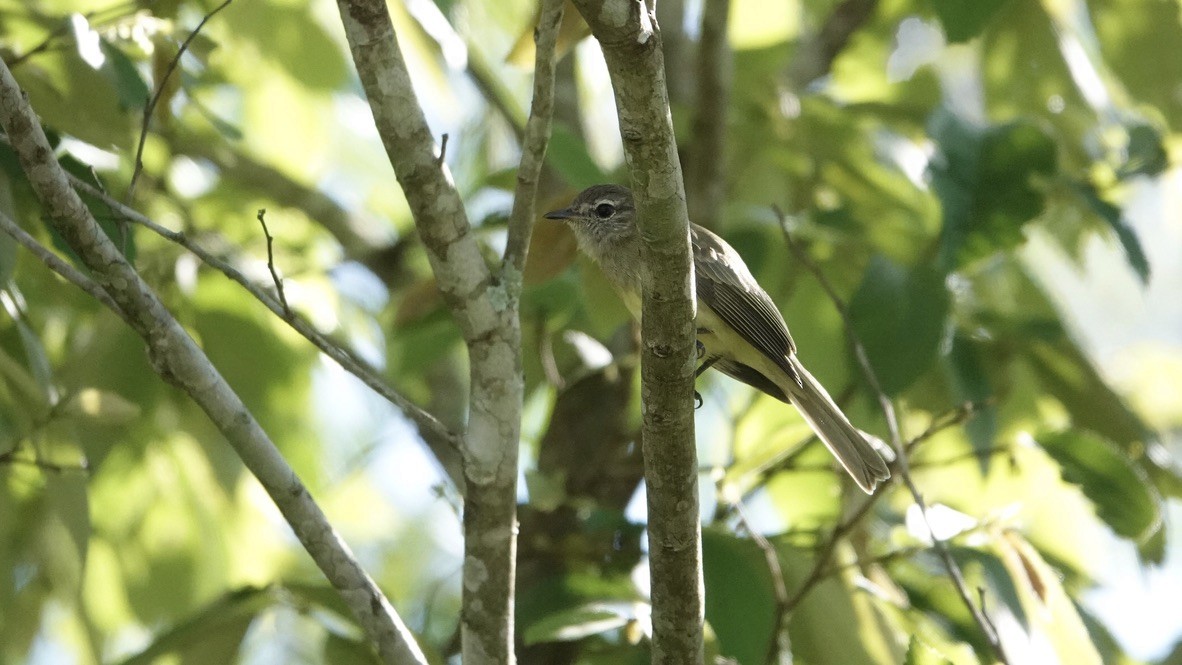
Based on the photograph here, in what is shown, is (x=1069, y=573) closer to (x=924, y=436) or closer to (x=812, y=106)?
(x=924, y=436)

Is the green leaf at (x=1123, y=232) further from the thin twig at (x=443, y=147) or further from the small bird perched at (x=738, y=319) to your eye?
the thin twig at (x=443, y=147)

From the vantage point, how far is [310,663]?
6.28 m

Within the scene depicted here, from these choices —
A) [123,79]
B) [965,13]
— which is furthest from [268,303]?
[965,13]

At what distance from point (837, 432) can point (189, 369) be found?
2.26 meters

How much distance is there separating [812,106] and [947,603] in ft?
6.38

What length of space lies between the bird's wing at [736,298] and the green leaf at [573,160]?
1.47 ft

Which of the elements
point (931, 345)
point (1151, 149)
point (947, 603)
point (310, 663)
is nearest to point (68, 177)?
point (931, 345)

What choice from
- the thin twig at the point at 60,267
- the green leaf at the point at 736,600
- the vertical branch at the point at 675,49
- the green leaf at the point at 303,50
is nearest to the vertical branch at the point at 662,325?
the green leaf at the point at 736,600

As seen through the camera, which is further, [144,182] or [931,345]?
[144,182]

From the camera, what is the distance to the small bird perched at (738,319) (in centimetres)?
417

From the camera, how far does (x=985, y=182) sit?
4.02 meters

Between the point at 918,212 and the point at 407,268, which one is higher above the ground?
the point at 407,268

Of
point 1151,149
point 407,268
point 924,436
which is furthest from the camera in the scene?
point 407,268

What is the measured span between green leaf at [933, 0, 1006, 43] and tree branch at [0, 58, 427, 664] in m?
2.21
